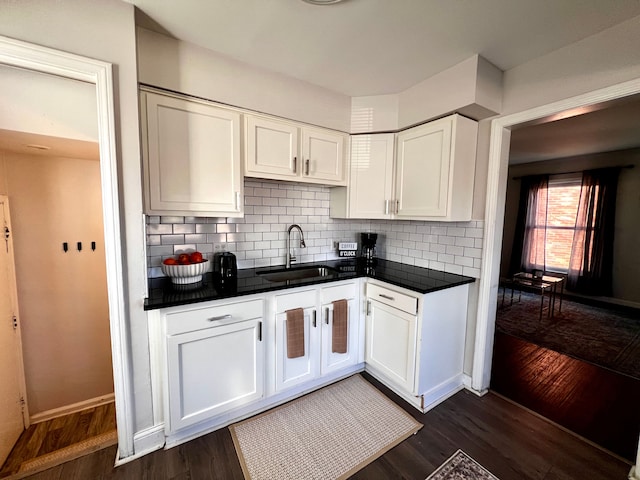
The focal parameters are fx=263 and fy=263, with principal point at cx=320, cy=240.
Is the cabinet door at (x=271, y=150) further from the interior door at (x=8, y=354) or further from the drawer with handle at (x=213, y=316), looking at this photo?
the interior door at (x=8, y=354)

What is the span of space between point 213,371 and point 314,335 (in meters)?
→ 0.72

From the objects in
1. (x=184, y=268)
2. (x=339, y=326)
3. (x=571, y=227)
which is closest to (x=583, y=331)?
(x=571, y=227)

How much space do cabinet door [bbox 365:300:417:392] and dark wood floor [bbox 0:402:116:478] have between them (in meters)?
2.32

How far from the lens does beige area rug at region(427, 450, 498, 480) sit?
4.68 feet

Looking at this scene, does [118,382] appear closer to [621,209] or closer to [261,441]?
[261,441]

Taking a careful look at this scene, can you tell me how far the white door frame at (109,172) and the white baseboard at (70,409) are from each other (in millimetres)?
1554

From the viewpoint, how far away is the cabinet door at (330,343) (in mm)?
2043

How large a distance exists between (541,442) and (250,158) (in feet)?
8.75

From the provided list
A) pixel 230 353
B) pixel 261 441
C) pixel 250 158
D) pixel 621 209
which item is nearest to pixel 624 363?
pixel 621 209

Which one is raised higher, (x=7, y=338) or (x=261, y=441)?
(x=7, y=338)

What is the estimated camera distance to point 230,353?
1.65 m

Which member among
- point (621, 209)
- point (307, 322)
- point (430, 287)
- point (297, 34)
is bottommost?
point (307, 322)

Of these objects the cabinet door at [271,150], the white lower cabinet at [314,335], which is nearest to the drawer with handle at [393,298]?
the white lower cabinet at [314,335]

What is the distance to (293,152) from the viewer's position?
2.03 meters
